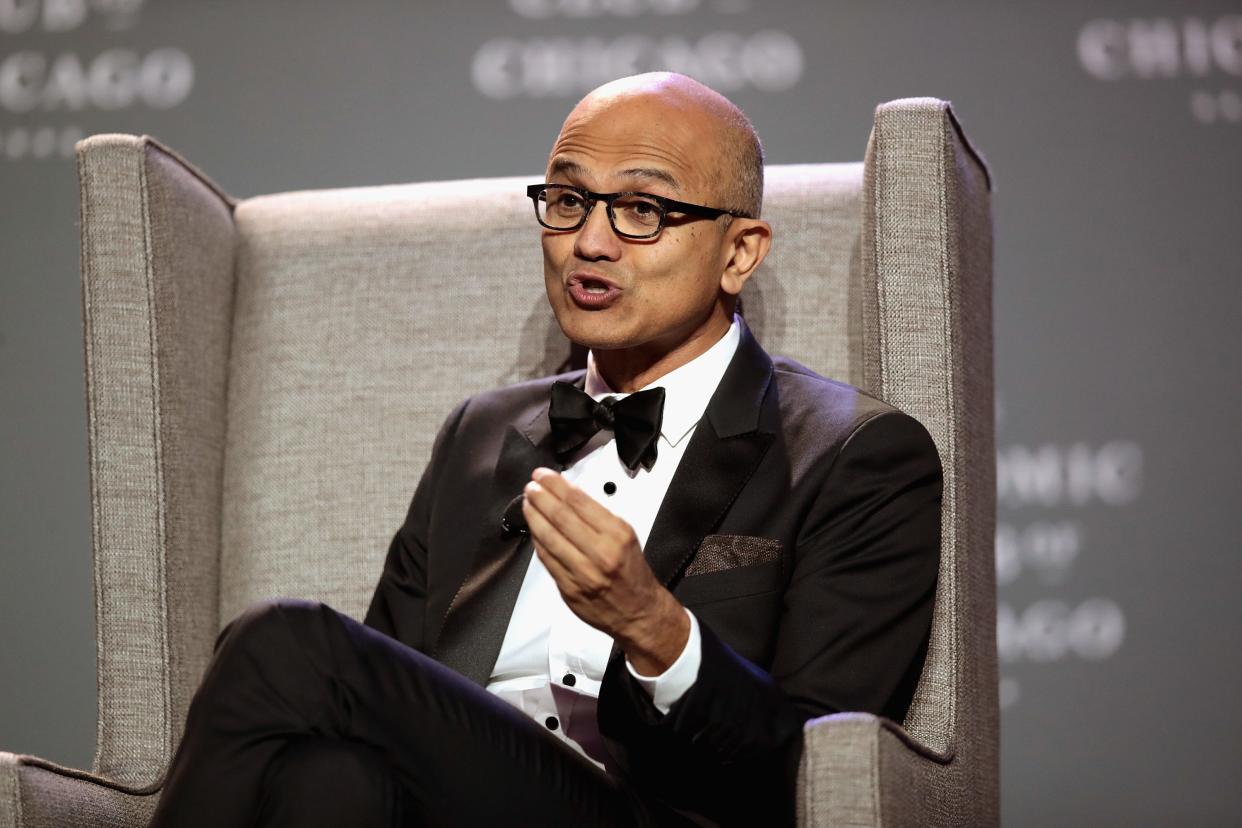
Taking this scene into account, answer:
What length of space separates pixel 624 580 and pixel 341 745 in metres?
0.34

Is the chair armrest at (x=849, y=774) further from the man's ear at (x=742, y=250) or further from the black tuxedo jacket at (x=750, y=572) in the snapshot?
the man's ear at (x=742, y=250)

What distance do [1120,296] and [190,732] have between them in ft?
6.38

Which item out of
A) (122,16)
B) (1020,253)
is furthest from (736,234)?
(122,16)

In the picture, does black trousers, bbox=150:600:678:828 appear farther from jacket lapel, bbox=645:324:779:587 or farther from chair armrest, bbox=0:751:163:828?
jacket lapel, bbox=645:324:779:587

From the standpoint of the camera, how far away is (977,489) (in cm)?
204

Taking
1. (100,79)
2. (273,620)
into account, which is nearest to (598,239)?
(273,620)

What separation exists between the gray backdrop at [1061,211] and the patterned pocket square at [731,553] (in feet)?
3.50

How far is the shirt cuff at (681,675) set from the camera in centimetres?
159

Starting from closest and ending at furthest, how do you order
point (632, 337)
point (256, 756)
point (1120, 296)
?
1. point (256, 756)
2. point (632, 337)
3. point (1120, 296)

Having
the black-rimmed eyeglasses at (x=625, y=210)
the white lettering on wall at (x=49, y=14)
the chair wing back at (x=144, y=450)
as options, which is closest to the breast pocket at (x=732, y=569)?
the black-rimmed eyeglasses at (x=625, y=210)

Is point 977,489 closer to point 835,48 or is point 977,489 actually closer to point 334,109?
point 835,48

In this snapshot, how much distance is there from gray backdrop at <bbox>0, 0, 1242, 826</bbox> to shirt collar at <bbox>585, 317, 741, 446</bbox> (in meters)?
0.87

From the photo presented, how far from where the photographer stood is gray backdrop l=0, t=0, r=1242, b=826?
9.04ft

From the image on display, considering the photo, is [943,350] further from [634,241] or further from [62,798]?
[62,798]
